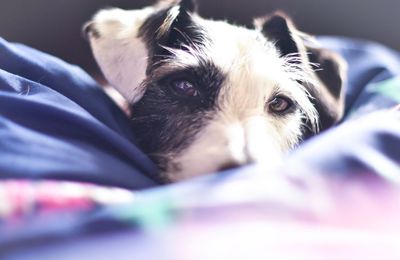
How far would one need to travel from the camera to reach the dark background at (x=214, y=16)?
202cm

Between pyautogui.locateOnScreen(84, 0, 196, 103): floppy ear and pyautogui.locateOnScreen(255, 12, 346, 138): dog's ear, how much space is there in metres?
0.26

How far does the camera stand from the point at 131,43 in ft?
4.10

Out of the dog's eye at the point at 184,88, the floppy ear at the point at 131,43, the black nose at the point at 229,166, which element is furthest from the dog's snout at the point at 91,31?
the black nose at the point at 229,166

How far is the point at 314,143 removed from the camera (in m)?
0.91

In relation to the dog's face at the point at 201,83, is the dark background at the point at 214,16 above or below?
below

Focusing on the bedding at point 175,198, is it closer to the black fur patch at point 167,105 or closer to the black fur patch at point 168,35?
the black fur patch at point 167,105

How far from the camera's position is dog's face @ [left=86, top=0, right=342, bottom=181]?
3.72ft

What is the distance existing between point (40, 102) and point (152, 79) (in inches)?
12.3

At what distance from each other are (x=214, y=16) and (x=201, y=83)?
3.33ft

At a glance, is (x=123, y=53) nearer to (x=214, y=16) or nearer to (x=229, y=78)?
(x=229, y=78)

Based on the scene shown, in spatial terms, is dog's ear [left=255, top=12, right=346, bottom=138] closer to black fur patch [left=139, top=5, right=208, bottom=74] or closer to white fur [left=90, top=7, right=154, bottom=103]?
black fur patch [left=139, top=5, right=208, bottom=74]

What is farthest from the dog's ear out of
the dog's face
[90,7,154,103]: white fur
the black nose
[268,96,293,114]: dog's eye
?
the black nose

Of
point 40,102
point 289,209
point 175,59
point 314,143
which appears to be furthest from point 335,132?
point 40,102

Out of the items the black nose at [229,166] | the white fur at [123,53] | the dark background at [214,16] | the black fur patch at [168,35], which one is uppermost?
the black fur patch at [168,35]
